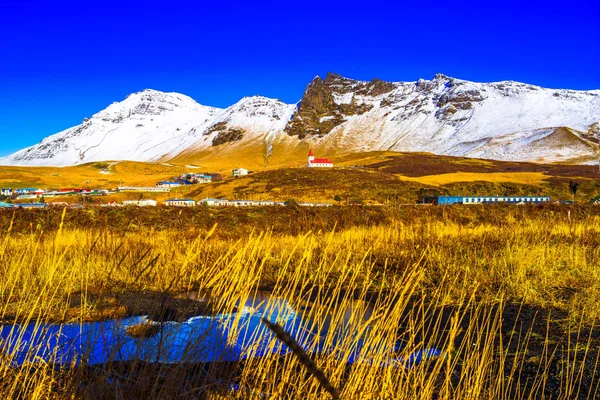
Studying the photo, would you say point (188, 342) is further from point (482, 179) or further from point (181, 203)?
point (482, 179)

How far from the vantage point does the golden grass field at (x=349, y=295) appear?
2.78 metres

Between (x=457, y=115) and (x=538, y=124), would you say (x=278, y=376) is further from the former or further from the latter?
(x=457, y=115)

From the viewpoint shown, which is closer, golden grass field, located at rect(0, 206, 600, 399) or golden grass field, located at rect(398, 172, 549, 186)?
golden grass field, located at rect(0, 206, 600, 399)

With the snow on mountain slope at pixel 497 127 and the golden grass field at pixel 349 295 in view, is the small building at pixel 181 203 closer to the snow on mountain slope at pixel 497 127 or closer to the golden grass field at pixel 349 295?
the golden grass field at pixel 349 295

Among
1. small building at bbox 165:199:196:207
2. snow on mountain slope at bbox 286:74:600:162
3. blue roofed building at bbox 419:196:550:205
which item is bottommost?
blue roofed building at bbox 419:196:550:205

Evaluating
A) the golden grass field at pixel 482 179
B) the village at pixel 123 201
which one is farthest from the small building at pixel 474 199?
the golden grass field at pixel 482 179

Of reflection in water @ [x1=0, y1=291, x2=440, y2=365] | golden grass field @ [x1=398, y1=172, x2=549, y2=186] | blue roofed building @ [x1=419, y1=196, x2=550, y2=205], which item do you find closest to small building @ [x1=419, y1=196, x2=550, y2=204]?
blue roofed building @ [x1=419, y1=196, x2=550, y2=205]

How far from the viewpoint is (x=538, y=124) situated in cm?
15462

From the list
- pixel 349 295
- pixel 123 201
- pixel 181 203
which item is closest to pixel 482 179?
pixel 181 203

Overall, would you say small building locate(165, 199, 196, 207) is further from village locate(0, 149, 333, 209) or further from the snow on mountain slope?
the snow on mountain slope

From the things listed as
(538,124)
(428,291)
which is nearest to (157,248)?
(428,291)

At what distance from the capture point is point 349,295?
743 centimetres

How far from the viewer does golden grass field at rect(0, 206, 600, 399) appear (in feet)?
9.11

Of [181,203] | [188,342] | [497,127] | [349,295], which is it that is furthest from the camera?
[497,127]
